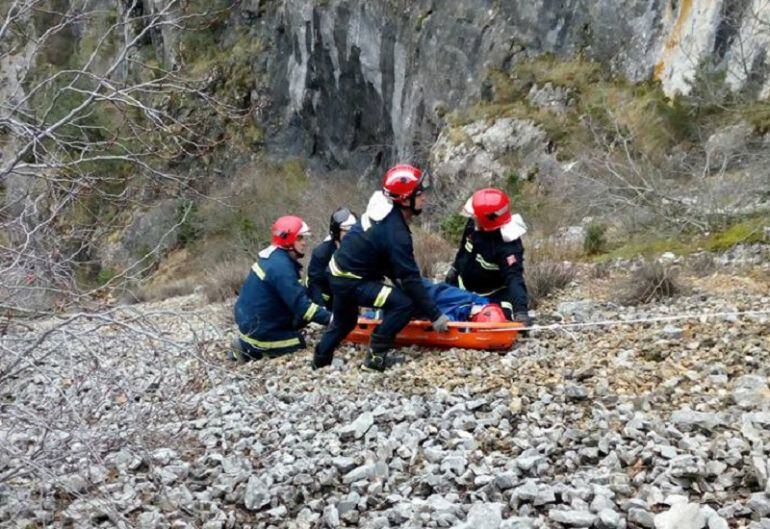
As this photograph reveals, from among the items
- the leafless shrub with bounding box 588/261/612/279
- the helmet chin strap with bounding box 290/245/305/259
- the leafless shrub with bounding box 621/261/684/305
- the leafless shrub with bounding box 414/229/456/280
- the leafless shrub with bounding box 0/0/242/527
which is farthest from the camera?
the leafless shrub with bounding box 414/229/456/280

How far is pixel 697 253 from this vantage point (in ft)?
29.6

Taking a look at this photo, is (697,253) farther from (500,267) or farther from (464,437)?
(464,437)

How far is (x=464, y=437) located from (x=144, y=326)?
80.9 inches

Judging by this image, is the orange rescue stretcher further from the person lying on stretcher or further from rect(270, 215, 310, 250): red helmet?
rect(270, 215, 310, 250): red helmet

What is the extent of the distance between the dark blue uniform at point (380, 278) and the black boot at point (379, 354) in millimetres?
19

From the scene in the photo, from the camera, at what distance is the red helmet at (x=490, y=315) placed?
21.1 feet

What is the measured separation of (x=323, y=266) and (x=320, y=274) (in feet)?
0.32

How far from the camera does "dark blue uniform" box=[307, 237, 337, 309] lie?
7895 millimetres

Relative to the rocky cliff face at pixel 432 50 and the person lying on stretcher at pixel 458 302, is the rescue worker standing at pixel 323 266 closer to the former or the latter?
the person lying on stretcher at pixel 458 302

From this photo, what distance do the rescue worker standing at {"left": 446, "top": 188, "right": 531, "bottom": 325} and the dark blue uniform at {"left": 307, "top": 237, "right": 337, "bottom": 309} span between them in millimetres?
1483

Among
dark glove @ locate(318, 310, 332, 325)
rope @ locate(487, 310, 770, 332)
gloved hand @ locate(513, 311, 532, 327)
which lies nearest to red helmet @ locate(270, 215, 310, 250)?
dark glove @ locate(318, 310, 332, 325)

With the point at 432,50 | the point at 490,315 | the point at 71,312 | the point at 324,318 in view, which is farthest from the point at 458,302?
the point at 432,50

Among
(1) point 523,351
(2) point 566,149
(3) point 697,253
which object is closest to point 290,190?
(2) point 566,149

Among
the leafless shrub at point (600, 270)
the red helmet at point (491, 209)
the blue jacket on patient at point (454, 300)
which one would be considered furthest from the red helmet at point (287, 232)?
the leafless shrub at point (600, 270)
